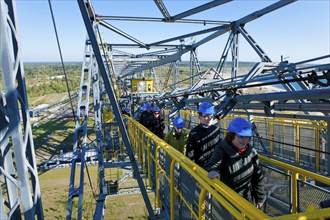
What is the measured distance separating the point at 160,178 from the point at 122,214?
14.0 meters

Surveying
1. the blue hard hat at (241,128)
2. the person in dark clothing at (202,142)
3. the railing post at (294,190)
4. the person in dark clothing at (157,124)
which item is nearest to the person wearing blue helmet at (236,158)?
the blue hard hat at (241,128)

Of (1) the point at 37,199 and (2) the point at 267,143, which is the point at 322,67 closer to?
(1) the point at 37,199

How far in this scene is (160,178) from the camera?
5.48 m

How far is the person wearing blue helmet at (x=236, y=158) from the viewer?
9.62ft

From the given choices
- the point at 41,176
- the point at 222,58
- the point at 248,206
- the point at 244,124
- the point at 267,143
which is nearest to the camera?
the point at 248,206

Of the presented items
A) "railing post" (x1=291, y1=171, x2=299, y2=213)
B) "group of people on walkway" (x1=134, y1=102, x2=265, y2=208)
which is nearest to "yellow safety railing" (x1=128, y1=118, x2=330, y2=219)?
"railing post" (x1=291, y1=171, x2=299, y2=213)

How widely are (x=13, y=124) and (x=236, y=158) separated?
106 inches

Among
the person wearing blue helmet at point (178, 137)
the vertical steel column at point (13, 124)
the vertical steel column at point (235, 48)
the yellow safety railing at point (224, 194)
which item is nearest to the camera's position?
the yellow safety railing at point (224, 194)

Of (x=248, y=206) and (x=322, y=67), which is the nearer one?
(x=248, y=206)

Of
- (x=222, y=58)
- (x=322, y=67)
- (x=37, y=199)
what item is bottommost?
(x=37, y=199)

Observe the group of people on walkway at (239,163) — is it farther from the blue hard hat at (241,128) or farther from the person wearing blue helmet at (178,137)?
the person wearing blue helmet at (178,137)

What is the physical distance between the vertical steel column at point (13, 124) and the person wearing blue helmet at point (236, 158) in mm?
2359

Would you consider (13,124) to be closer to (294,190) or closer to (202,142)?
(202,142)

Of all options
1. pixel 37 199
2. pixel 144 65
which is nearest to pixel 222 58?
pixel 37 199
